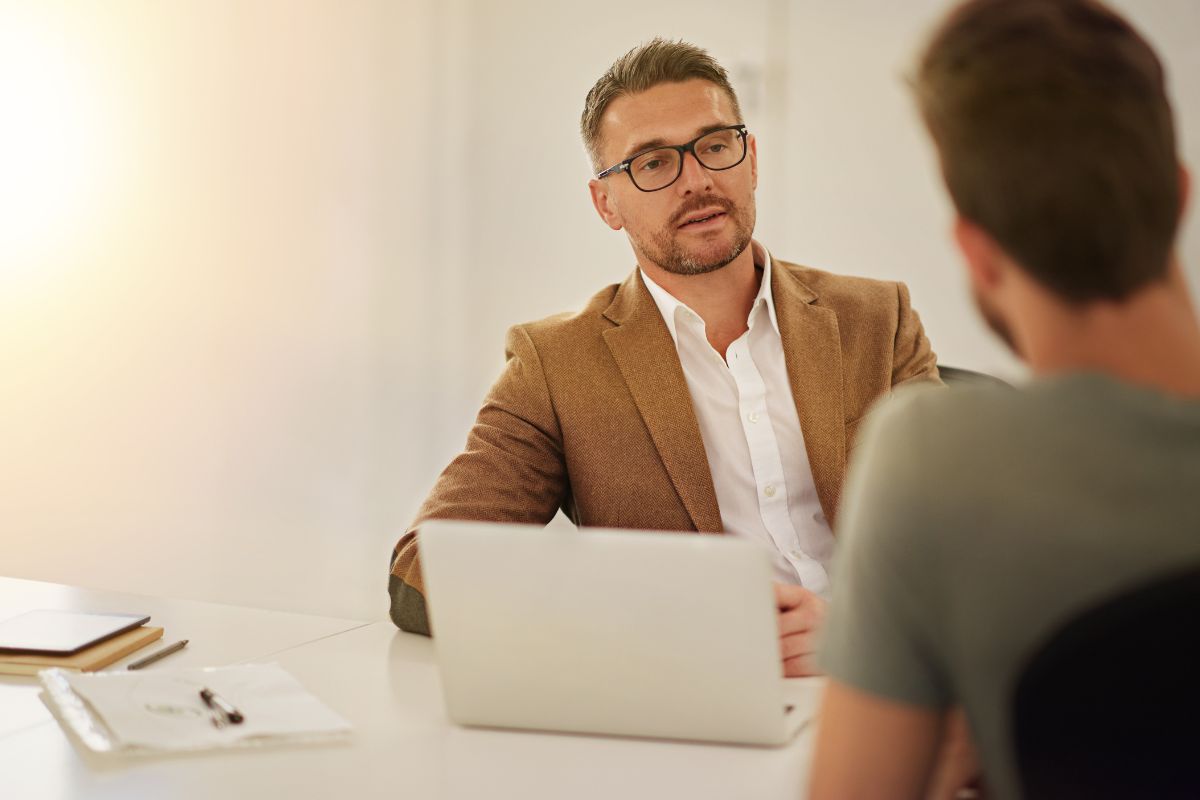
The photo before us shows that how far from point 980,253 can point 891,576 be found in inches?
8.6

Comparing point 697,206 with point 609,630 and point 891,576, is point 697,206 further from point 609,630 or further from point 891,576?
point 891,576

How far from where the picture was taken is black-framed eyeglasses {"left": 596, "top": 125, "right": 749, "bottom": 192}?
2086 millimetres

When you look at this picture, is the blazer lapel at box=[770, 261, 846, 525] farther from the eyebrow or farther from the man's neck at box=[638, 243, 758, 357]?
the eyebrow

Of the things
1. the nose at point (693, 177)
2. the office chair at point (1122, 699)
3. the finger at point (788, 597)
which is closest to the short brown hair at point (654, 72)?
the nose at point (693, 177)

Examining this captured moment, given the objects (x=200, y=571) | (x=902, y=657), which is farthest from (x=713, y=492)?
(x=200, y=571)

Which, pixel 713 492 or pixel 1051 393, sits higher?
pixel 1051 393

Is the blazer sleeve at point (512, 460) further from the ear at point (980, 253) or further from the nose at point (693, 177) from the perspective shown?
the ear at point (980, 253)

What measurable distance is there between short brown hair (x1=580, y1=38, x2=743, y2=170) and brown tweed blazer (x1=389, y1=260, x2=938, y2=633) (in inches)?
15.3

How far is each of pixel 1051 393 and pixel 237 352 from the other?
3296mm

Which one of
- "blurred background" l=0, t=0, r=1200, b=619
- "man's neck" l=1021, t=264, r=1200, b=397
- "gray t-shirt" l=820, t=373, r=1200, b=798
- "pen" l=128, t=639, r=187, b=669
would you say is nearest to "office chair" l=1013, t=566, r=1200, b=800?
"gray t-shirt" l=820, t=373, r=1200, b=798

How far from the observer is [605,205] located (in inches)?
89.8

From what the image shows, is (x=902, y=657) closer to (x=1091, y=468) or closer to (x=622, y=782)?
(x=1091, y=468)

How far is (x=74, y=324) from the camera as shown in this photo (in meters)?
3.54

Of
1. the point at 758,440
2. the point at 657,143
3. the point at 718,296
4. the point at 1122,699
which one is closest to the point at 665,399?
Result: the point at 758,440
